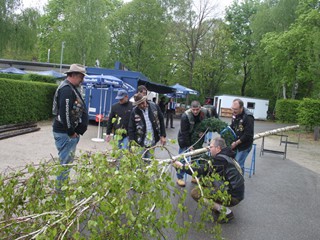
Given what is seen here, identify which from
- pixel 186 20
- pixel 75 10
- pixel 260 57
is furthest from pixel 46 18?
pixel 260 57

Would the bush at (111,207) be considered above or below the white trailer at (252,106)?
below

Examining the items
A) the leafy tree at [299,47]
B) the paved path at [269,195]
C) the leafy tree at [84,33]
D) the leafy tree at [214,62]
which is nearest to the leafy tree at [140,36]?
the leafy tree at [84,33]

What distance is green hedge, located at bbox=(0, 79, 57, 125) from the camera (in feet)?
36.7

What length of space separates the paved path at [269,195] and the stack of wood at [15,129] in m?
0.24

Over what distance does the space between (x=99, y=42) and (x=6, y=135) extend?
26.0m

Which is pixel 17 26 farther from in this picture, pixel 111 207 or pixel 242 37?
pixel 242 37

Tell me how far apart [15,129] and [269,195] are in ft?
28.7

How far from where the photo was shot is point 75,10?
33.6m

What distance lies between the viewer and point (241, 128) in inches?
239

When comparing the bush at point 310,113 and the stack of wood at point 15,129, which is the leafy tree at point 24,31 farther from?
the bush at point 310,113

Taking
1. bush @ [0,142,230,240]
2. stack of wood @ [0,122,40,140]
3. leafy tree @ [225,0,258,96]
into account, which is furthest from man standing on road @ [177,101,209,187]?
leafy tree @ [225,0,258,96]

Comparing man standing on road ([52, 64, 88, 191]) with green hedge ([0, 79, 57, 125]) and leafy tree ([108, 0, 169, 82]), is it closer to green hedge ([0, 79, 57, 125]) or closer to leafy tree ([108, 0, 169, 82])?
green hedge ([0, 79, 57, 125])

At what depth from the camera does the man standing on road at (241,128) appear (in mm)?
5965

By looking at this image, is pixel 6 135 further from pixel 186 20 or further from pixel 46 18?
pixel 46 18
